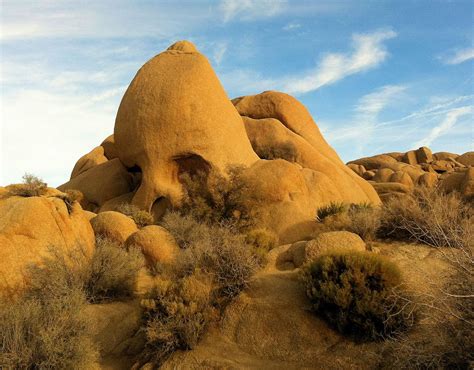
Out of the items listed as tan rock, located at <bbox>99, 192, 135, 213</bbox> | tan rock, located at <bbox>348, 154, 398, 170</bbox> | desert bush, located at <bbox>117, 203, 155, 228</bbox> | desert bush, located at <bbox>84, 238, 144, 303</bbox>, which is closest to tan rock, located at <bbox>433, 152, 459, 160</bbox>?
tan rock, located at <bbox>348, 154, 398, 170</bbox>

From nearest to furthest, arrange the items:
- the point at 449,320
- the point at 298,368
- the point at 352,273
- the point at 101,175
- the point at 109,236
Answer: the point at 449,320
the point at 298,368
the point at 352,273
the point at 109,236
the point at 101,175

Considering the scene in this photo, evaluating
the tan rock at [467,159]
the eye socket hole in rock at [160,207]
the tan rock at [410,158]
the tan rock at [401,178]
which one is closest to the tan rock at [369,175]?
the tan rock at [401,178]

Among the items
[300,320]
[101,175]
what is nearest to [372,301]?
[300,320]

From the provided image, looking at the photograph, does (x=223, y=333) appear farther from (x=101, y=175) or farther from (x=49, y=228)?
(x=101, y=175)

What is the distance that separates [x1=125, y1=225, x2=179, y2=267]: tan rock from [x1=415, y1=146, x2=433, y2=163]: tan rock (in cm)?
3864

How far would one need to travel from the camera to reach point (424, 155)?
45.0m

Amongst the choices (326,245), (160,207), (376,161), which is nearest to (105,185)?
(160,207)

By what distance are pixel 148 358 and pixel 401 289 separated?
4409mm

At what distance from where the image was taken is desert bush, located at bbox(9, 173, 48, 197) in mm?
11812

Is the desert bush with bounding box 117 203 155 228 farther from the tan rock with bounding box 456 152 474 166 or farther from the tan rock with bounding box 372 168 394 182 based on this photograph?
the tan rock with bounding box 456 152 474 166

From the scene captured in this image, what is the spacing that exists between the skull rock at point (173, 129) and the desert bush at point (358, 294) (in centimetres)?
1017

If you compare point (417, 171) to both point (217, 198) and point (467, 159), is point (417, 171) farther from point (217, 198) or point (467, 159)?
point (217, 198)

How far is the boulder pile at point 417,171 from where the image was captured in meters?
20.9

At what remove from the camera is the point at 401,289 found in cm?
688
